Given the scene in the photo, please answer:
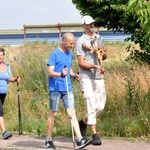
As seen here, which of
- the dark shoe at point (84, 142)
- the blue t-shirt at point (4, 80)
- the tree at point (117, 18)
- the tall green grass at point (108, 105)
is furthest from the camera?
the tree at point (117, 18)

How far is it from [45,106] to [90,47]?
12.7 ft

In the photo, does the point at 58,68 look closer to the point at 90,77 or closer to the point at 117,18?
the point at 90,77

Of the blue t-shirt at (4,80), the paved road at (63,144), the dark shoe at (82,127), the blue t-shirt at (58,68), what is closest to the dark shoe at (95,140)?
the paved road at (63,144)

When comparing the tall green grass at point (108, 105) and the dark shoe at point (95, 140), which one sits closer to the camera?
the dark shoe at point (95, 140)

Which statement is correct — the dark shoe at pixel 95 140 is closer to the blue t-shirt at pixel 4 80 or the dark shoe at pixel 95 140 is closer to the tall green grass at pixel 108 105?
the tall green grass at pixel 108 105

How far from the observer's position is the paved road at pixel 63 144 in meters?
9.59

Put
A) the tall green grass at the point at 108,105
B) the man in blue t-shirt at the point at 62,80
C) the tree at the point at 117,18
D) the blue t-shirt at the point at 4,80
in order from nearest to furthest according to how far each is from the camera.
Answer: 1. the man in blue t-shirt at the point at 62,80
2. the tall green grass at the point at 108,105
3. the blue t-shirt at the point at 4,80
4. the tree at the point at 117,18

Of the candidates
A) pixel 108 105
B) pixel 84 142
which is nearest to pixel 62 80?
pixel 84 142

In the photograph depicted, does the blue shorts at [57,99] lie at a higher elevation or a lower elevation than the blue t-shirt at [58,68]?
lower

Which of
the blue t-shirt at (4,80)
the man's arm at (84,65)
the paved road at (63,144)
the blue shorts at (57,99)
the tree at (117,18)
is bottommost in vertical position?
the paved road at (63,144)

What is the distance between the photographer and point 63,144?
32.9ft

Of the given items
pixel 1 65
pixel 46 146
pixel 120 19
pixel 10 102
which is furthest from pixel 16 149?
pixel 120 19

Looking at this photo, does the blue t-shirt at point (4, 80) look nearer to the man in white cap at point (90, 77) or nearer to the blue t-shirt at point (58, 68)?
the blue t-shirt at point (58, 68)

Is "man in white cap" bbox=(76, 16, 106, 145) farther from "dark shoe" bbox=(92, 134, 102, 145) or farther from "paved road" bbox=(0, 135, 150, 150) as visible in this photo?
"paved road" bbox=(0, 135, 150, 150)
